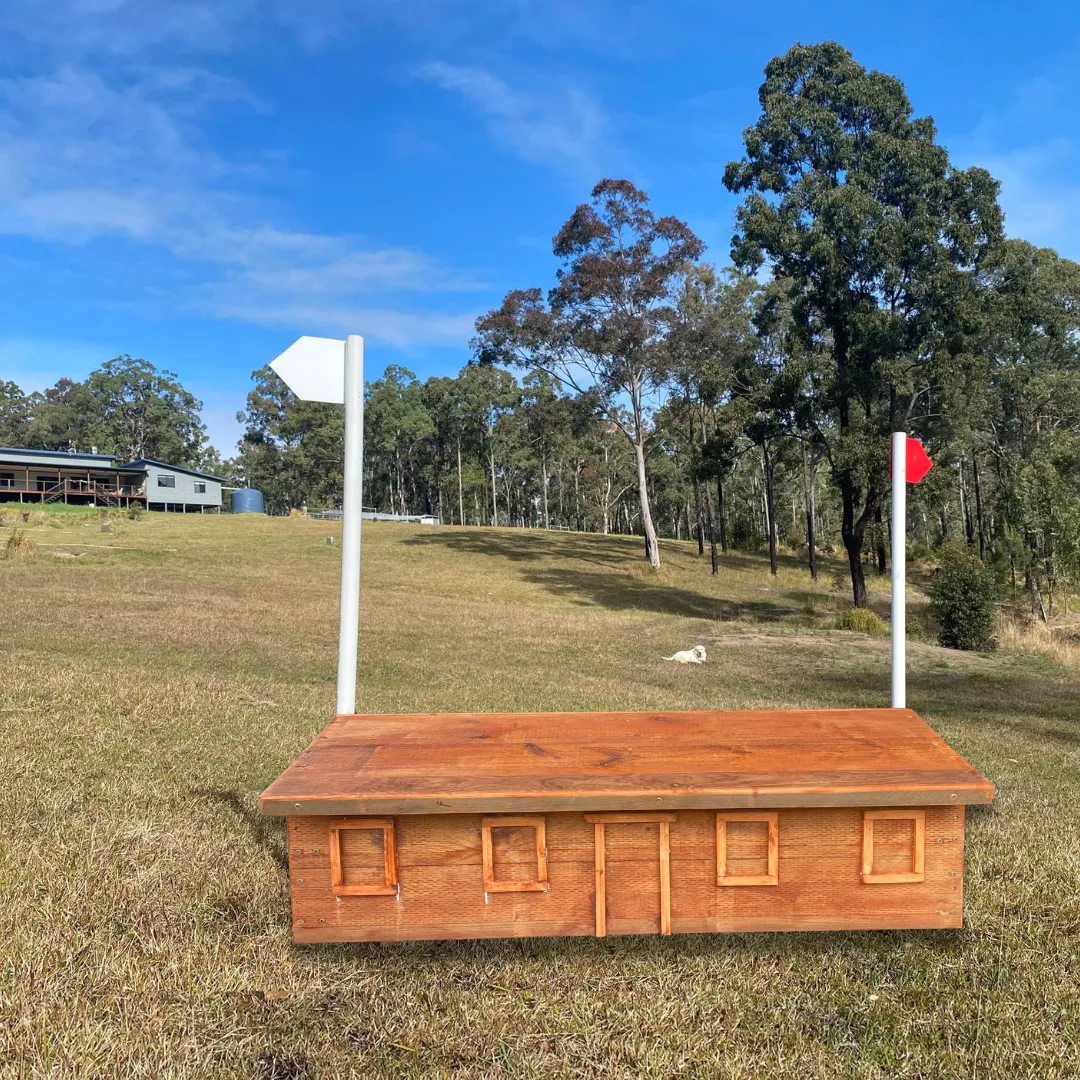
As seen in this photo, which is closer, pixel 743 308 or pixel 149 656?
pixel 149 656

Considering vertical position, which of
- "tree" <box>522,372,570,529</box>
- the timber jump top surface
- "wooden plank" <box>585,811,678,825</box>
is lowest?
"wooden plank" <box>585,811,678,825</box>

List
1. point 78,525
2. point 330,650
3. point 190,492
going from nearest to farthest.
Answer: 1. point 330,650
2. point 78,525
3. point 190,492

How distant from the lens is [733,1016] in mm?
2635

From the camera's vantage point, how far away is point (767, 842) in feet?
8.86

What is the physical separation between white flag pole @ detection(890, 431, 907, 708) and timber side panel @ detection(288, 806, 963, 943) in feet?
5.55

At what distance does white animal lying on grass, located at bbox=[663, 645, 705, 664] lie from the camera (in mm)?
12602

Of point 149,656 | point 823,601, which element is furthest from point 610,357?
point 149,656

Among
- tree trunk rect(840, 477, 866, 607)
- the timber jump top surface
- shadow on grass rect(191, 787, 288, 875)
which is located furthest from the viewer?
tree trunk rect(840, 477, 866, 607)

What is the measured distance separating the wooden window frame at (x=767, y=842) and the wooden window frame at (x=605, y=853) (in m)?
0.17

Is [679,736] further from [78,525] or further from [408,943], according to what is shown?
[78,525]

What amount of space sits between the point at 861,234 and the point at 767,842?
1987cm

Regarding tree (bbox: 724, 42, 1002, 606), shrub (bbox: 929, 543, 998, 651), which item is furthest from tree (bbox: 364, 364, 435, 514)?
shrub (bbox: 929, 543, 998, 651)

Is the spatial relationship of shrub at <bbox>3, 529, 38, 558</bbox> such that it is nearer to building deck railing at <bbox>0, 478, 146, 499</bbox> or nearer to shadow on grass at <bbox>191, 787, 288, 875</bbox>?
shadow on grass at <bbox>191, 787, 288, 875</bbox>

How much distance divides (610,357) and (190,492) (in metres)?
42.2
